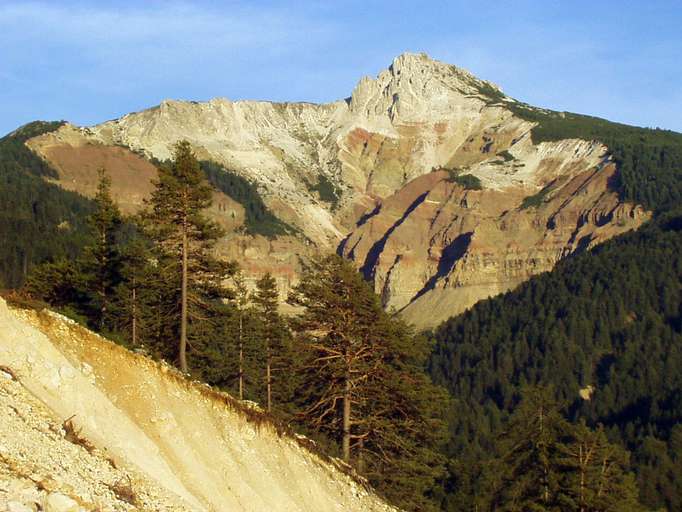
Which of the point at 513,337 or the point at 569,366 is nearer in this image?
the point at 569,366

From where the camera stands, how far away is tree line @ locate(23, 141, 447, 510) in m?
39.9

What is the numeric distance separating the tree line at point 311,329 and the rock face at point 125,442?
4.71m

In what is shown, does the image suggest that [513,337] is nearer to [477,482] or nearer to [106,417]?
[477,482]

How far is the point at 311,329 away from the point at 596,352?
116259 mm

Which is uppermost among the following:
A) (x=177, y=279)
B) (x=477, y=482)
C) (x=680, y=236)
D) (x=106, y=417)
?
(x=680, y=236)

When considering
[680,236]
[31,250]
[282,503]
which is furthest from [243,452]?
[680,236]

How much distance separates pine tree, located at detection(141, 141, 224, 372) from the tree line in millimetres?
45

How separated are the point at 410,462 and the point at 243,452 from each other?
41.1ft

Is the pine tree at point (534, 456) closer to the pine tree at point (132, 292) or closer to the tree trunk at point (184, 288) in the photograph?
the tree trunk at point (184, 288)

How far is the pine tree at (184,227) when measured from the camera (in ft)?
130

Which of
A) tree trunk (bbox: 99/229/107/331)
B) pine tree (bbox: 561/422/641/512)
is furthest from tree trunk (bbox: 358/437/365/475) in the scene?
tree trunk (bbox: 99/229/107/331)

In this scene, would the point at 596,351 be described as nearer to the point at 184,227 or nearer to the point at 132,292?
the point at 132,292

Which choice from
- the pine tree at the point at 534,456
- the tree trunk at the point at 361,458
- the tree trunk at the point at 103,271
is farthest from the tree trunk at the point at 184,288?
the pine tree at the point at 534,456

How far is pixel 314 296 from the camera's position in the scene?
42219 millimetres
